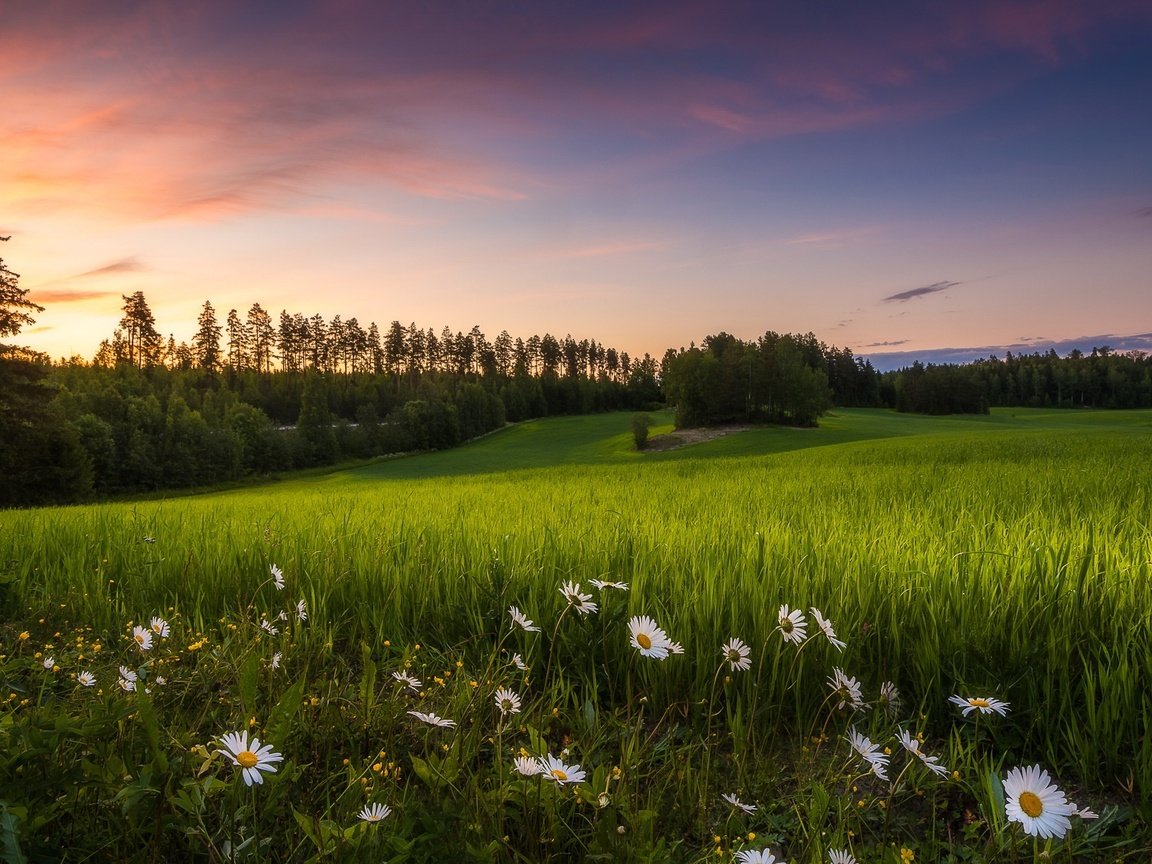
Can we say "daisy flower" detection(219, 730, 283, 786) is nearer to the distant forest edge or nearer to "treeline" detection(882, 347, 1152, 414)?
the distant forest edge

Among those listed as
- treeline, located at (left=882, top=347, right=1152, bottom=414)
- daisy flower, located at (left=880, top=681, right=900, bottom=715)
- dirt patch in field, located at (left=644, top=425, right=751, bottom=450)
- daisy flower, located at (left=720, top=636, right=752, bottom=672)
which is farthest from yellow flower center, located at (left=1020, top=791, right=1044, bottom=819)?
treeline, located at (left=882, top=347, right=1152, bottom=414)

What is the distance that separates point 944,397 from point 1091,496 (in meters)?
106

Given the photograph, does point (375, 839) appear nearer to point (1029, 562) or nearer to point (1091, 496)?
point (1029, 562)

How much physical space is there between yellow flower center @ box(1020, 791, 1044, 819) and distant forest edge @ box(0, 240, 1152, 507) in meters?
44.5

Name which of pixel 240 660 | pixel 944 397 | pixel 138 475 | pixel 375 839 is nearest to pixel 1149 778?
pixel 375 839

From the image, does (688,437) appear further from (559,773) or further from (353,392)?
(353,392)

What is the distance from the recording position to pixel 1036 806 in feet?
3.80

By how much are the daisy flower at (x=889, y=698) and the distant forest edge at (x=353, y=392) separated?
43.9 m

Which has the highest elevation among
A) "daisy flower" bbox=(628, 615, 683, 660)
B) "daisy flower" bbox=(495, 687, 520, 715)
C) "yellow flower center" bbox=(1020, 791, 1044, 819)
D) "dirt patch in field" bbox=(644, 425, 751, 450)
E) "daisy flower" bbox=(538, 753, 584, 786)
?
"daisy flower" bbox=(628, 615, 683, 660)

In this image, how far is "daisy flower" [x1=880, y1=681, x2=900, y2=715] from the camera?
7.30 ft

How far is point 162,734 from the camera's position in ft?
5.74

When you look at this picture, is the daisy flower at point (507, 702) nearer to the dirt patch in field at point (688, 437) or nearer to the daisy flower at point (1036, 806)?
the daisy flower at point (1036, 806)

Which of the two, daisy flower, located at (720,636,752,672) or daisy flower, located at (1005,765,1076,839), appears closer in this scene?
daisy flower, located at (1005,765,1076,839)

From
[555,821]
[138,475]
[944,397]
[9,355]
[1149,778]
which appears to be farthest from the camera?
[944,397]
